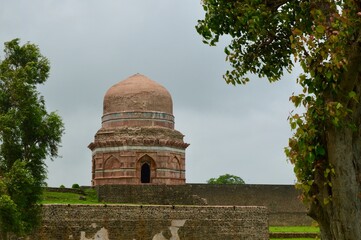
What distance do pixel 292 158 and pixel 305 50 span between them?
115 cm

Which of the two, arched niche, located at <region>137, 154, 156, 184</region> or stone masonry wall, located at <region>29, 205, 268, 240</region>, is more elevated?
arched niche, located at <region>137, 154, 156, 184</region>

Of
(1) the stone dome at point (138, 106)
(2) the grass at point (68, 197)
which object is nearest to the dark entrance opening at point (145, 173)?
(1) the stone dome at point (138, 106)

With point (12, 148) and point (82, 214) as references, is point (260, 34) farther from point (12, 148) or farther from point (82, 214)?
point (82, 214)

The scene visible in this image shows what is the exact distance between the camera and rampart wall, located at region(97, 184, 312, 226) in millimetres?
24031

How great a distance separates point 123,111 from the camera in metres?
28.2

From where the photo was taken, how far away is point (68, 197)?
23.7m

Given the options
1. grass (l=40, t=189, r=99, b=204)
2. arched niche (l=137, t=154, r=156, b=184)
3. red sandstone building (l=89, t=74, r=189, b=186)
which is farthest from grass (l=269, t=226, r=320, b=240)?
grass (l=40, t=189, r=99, b=204)

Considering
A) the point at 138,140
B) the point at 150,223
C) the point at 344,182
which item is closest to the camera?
the point at 344,182

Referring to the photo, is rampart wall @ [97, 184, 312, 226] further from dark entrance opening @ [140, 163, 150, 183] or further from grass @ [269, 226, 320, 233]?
dark entrance opening @ [140, 163, 150, 183]

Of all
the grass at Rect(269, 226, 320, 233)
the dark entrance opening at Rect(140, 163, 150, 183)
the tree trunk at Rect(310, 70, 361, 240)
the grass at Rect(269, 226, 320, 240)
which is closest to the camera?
the tree trunk at Rect(310, 70, 361, 240)

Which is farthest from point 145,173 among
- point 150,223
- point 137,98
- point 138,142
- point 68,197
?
point 150,223

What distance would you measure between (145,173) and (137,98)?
138 inches

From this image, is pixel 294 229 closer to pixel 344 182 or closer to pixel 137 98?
pixel 137 98

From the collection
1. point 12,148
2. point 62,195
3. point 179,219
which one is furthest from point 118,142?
point 12,148
